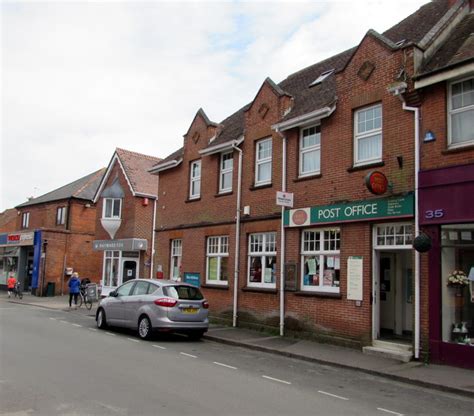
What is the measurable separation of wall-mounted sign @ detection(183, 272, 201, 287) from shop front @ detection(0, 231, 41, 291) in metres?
18.3

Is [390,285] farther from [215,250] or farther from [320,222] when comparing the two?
[215,250]

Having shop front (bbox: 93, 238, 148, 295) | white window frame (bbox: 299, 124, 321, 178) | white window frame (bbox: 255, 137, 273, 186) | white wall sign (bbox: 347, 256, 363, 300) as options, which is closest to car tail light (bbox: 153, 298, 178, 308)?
white wall sign (bbox: 347, 256, 363, 300)

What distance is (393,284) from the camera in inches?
511

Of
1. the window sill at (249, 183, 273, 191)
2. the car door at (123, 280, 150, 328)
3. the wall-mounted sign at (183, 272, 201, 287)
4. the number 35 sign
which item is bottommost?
the car door at (123, 280, 150, 328)

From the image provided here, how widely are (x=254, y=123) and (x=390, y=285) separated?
22.9 feet

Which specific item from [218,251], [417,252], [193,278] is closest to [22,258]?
[193,278]

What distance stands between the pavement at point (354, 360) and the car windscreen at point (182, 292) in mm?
1333

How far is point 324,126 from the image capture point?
44.8ft

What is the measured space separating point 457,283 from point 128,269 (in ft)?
69.8

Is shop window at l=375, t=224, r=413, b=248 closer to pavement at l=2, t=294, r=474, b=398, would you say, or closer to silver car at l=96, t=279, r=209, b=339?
pavement at l=2, t=294, r=474, b=398

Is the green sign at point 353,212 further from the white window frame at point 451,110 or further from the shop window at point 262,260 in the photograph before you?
the white window frame at point 451,110

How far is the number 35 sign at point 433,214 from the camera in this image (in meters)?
10.3

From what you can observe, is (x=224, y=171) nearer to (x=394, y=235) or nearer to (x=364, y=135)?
(x=364, y=135)

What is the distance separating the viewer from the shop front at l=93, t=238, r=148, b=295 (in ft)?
89.2
